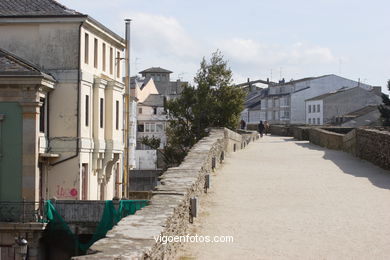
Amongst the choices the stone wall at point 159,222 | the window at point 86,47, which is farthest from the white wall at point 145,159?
the stone wall at point 159,222

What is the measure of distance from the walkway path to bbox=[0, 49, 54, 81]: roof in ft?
35.2

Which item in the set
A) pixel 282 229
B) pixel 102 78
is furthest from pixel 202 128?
pixel 282 229

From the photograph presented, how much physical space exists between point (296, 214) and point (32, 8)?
2381 cm

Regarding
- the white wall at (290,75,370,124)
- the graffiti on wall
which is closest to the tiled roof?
the graffiti on wall

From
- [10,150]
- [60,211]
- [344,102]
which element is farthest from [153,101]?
[60,211]

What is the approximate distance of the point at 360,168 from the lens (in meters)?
25.3

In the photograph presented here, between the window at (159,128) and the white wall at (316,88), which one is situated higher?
the white wall at (316,88)

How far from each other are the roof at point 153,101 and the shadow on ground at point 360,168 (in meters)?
65.5

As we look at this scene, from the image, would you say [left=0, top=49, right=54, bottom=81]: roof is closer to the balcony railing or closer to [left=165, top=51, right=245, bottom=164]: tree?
the balcony railing

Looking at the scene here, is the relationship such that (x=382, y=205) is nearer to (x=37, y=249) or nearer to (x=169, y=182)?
(x=169, y=182)

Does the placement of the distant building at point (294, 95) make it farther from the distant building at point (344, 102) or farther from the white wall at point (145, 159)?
the white wall at point (145, 159)

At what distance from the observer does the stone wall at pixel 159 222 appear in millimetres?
7801

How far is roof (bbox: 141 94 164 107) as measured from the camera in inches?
3821

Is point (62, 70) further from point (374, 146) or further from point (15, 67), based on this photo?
point (374, 146)
